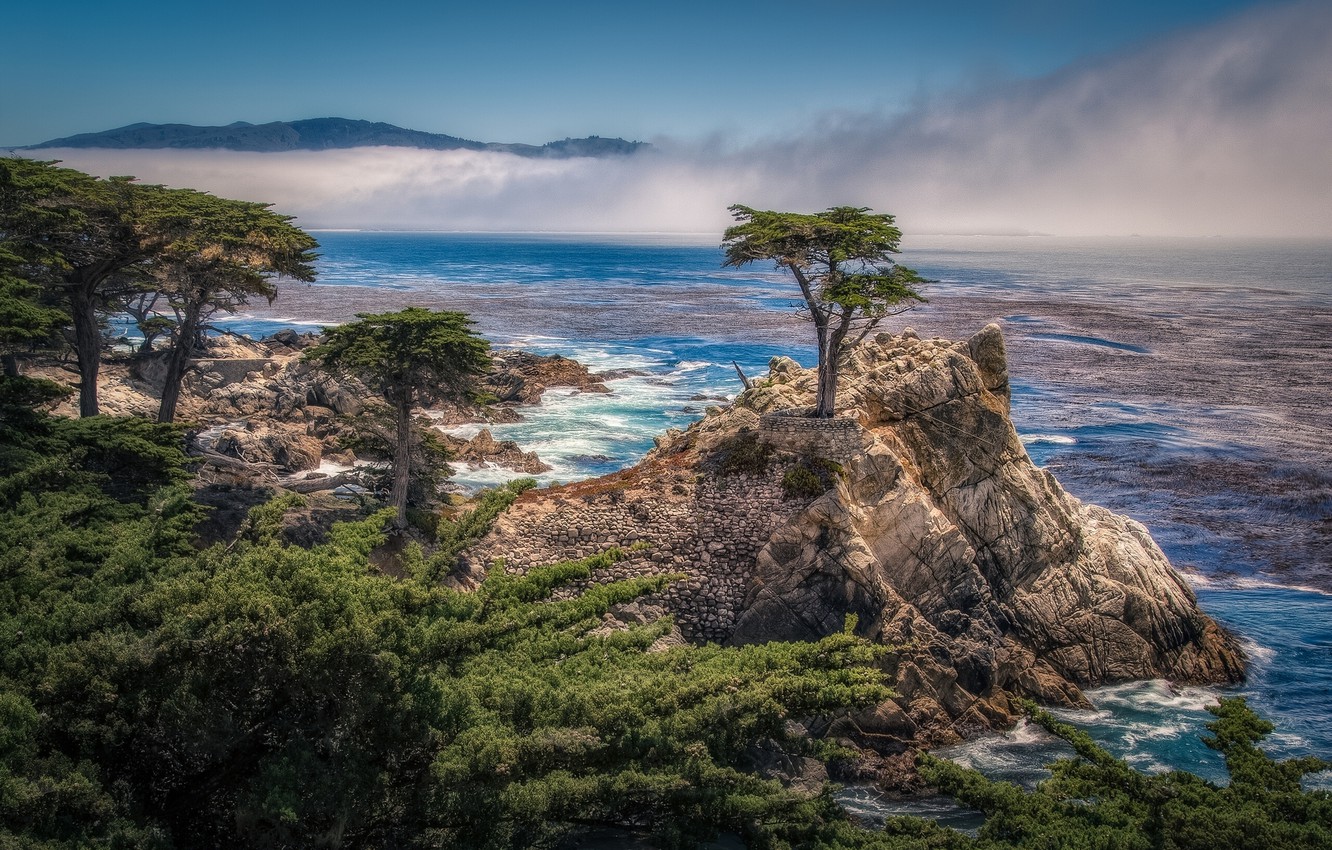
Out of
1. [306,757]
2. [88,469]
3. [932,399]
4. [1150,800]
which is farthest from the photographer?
[932,399]

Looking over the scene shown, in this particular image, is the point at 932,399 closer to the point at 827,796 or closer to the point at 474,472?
the point at 827,796

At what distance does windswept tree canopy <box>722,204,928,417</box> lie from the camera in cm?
2292

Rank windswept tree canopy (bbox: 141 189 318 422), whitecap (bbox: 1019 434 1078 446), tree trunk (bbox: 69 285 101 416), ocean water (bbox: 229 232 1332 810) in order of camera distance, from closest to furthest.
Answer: ocean water (bbox: 229 232 1332 810), windswept tree canopy (bbox: 141 189 318 422), tree trunk (bbox: 69 285 101 416), whitecap (bbox: 1019 434 1078 446)

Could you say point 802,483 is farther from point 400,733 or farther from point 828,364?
point 400,733

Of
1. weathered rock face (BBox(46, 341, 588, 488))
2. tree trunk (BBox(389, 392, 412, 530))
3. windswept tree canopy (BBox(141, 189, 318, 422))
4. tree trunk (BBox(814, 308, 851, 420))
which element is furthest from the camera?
weathered rock face (BBox(46, 341, 588, 488))

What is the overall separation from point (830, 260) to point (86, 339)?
64.3 feet

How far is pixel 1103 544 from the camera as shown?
24844mm

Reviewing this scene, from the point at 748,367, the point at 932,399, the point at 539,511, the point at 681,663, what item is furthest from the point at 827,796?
the point at 748,367

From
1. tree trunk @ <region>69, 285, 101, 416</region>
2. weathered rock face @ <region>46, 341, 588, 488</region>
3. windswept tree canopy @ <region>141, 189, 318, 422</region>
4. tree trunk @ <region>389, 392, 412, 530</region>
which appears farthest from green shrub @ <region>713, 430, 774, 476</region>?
tree trunk @ <region>69, 285, 101, 416</region>

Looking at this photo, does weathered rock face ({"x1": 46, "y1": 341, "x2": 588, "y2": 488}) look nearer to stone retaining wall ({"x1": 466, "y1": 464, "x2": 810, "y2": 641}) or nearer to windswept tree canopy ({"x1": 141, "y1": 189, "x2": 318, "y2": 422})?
windswept tree canopy ({"x1": 141, "y1": 189, "x2": 318, "y2": 422})

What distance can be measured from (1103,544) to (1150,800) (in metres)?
13.9

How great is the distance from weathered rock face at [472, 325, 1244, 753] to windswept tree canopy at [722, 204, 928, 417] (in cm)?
196

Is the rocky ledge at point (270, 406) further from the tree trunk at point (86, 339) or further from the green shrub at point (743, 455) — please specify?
the green shrub at point (743, 455)

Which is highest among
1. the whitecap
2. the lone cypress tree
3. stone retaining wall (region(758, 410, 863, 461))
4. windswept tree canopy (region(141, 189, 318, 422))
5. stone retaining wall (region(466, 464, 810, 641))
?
windswept tree canopy (region(141, 189, 318, 422))
